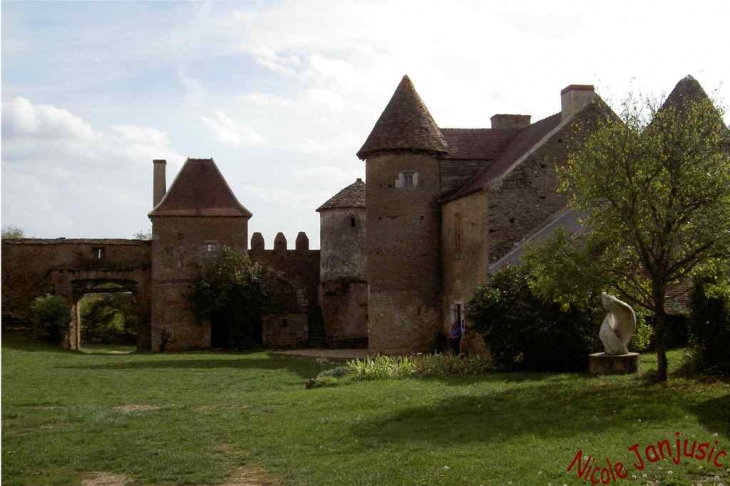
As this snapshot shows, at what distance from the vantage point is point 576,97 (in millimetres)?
27422

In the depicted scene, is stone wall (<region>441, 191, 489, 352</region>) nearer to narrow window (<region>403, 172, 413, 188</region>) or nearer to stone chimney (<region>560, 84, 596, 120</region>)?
narrow window (<region>403, 172, 413, 188</region>)

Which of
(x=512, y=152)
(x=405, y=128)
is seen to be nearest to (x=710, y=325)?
(x=512, y=152)

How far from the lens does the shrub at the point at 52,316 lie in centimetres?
3512

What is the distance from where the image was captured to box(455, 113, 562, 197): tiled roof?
27234 millimetres

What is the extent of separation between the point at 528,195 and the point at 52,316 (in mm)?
21199

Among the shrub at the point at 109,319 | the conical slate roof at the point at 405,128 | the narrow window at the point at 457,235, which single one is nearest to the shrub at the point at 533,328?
the narrow window at the point at 457,235

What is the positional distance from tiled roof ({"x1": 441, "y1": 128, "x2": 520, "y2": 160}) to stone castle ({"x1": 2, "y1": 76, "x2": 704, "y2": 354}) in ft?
0.21

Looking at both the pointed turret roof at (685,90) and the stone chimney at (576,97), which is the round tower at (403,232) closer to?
the stone chimney at (576,97)

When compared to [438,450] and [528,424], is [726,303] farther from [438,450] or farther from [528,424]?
[438,450]

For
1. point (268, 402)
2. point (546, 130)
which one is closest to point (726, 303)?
point (268, 402)

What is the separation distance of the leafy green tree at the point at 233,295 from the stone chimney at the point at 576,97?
53.5ft

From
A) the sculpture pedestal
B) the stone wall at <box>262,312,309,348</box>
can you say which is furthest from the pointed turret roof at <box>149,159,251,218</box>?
the sculpture pedestal

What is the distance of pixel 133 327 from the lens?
49281 mm

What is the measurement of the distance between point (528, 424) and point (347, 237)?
86.7 feet
